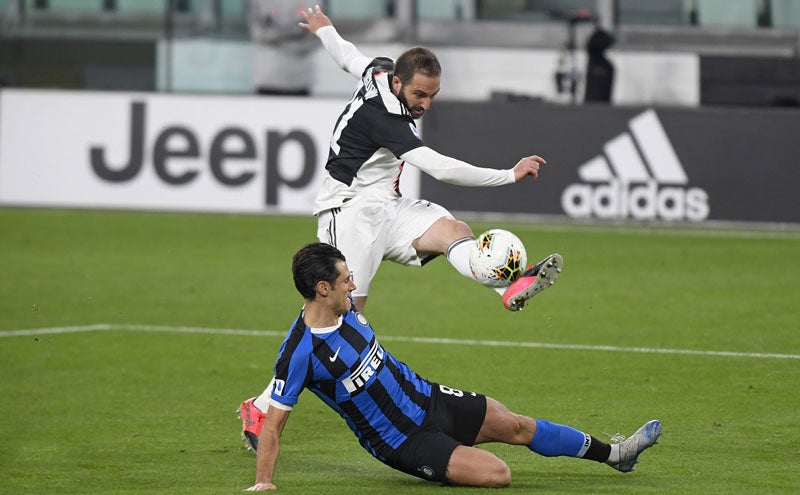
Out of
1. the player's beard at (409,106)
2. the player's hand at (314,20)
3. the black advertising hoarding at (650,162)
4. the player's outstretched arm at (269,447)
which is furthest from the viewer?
the black advertising hoarding at (650,162)

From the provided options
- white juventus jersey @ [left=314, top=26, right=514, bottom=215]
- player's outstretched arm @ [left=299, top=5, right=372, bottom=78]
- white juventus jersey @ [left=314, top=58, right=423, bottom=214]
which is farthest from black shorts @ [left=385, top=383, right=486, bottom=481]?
player's outstretched arm @ [left=299, top=5, right=372, bottom=78]

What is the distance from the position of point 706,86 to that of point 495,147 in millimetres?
3634

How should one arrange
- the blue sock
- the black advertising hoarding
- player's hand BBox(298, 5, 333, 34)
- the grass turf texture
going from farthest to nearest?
the black advertising hoarding → player's hand BBox(298, 5, 333, 34) → the grass turf texture → the blue sock

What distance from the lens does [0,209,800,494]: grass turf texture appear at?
7641mm

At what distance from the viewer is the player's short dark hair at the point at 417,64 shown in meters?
8.01

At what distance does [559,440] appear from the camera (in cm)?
725

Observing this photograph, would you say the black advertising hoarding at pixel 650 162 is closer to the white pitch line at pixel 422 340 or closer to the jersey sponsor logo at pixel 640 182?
the jersey sponsor logo at pixel 640 182

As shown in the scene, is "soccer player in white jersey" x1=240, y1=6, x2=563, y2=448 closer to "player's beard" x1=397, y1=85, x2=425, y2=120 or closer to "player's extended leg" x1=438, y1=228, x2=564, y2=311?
"player's beard" x1=397, y1=85, x2=425, y2=120

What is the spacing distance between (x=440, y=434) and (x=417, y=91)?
77.2 inches

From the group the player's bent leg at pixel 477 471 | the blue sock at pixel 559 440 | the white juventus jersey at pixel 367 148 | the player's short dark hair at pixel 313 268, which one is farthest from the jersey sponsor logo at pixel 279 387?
the white juventus jersey at pixel 367 148

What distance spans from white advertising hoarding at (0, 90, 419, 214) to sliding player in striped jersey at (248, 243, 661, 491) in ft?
41.7

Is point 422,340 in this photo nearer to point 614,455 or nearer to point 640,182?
point 614,455

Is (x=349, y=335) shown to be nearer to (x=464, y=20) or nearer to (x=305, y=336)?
(x=305, y=336)

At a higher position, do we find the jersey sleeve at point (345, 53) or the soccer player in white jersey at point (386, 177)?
the jersey sleeve at point (345, 53)
